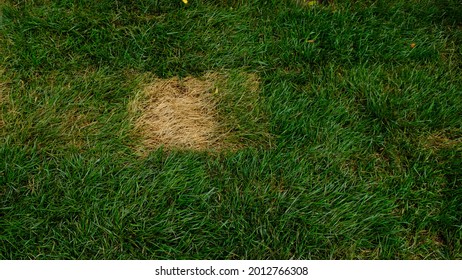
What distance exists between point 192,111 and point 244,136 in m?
0.40

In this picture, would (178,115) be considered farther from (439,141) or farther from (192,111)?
(439,141)

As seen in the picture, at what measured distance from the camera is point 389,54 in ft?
10.4

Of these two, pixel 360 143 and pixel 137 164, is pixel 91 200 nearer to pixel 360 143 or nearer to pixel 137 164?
pixel 137 164

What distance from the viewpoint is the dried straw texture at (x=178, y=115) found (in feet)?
8.86

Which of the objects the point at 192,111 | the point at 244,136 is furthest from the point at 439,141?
the point at 192,111

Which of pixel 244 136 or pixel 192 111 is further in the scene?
pixel 192 111

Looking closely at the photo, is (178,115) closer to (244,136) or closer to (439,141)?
(244,136)

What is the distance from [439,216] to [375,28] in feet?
5.04

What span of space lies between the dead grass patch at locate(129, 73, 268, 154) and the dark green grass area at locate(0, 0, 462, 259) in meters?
0.07

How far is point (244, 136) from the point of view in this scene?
272 cm

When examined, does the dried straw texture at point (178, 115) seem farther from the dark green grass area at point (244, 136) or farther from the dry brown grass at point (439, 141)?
the dry brown grass at point (439, 141)

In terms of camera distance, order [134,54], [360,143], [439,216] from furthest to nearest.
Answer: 1. [134,54]
2. [360,143]
3. [439,216]

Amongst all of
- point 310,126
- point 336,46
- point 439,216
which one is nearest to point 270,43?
point 336,46
